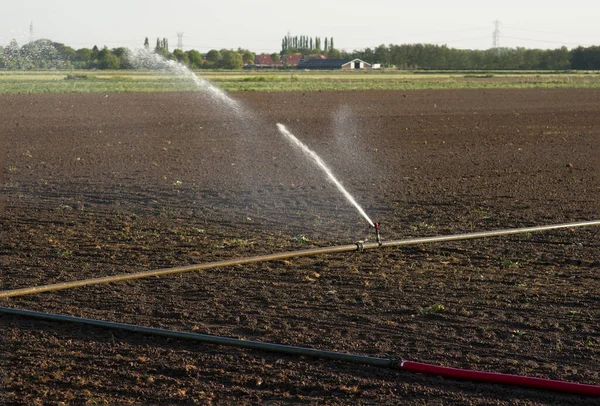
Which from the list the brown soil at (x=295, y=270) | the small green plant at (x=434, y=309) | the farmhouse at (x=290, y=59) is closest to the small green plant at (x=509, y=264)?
the brown soil at (x=295, y=270)

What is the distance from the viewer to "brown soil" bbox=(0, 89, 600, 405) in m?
4.93

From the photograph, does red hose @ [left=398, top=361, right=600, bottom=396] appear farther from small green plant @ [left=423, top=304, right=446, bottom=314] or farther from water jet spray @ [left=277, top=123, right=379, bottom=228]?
water jet spray @ [left=277, top=123, right=379, bottom=228]

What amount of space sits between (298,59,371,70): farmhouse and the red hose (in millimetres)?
91103

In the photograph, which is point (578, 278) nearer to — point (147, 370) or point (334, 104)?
point (147, 370)

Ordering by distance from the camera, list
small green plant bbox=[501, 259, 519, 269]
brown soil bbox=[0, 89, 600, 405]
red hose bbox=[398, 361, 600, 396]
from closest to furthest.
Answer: red hose bbox=[398, 361, 600, 396] < brown soil bbox=[0, 89, 600, 405] < small green plant bbox=[501, 259, 519, 269]

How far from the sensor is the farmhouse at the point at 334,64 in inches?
3851

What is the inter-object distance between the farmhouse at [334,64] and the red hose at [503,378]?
91103 mm

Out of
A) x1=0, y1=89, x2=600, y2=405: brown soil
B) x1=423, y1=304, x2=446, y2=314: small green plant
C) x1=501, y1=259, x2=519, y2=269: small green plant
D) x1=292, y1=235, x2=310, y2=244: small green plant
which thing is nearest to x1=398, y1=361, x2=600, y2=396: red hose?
x1=0, y1=89, x2=600, y2=405: brown soil

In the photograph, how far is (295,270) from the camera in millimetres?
7605

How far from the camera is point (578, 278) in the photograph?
7.30 m

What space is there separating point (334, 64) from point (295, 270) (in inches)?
3780

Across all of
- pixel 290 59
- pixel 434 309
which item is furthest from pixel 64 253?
pixel 290 59

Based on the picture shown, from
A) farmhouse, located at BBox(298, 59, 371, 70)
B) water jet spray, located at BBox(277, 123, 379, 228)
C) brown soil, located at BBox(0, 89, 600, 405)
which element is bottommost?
brown soil, located at BBox(0, 89, 600, 405)

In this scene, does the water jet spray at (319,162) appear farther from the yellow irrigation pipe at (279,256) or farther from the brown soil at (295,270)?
the yellow irrigation pipe at (279,256)
